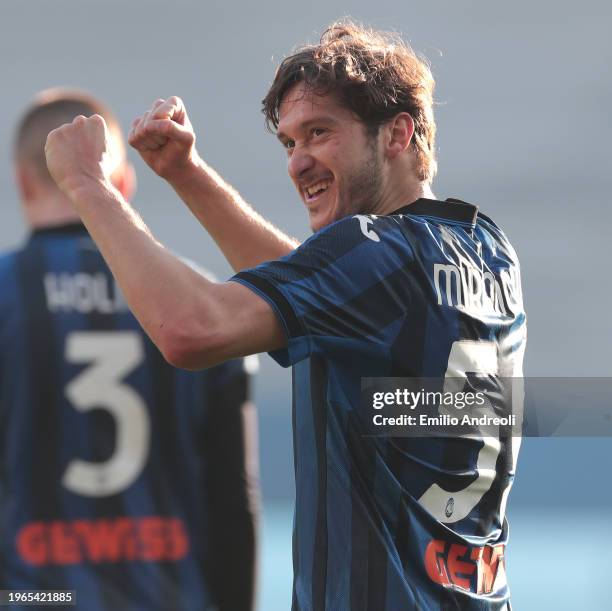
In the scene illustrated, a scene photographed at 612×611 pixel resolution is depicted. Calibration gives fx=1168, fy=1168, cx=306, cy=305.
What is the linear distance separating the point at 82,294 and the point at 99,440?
0.34 metres

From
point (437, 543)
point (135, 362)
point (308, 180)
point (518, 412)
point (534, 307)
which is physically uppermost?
point (534, 307)

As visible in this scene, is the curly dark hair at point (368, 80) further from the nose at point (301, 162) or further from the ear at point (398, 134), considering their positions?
the nose at point (301, 162)

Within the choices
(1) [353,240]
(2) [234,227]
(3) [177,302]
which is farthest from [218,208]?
(3) [177,302]

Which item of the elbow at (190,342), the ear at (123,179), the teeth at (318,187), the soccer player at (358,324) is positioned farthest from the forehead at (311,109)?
the elbow at (190,342)

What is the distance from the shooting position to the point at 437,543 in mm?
1931

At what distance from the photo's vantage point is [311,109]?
222cm

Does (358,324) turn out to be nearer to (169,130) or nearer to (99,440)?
(169,130)

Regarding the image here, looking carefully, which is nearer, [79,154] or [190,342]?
[190,342]

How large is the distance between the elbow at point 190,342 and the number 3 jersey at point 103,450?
992mm

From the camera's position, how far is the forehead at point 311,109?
2215 millimetres

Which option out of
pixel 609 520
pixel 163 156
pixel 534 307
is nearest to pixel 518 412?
pixel 163 156

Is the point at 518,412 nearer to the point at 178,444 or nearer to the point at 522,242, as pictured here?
the point at 178,444

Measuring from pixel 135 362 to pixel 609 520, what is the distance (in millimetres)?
7234

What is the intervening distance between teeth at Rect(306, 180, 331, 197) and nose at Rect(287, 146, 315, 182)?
31mm
